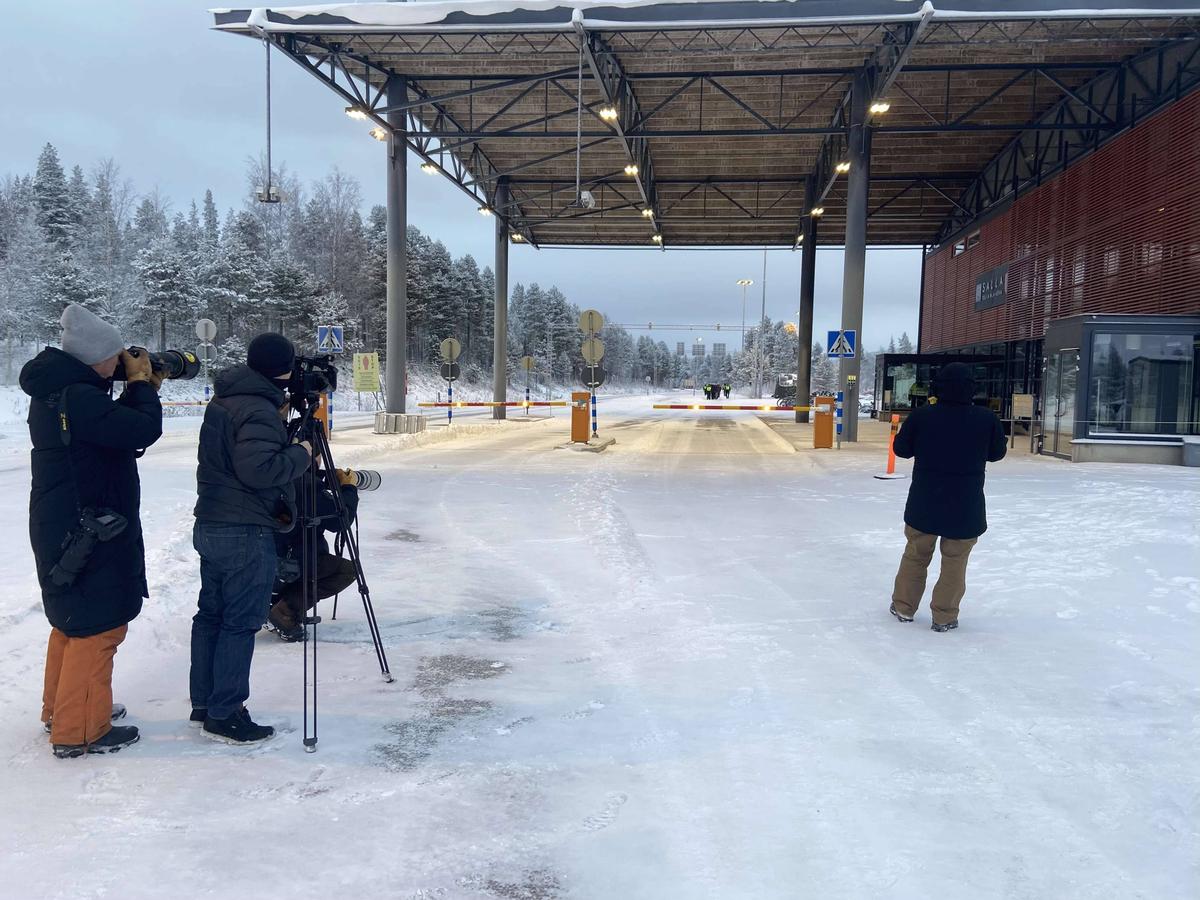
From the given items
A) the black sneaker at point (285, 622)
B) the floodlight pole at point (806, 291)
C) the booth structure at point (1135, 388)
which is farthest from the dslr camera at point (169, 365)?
the floodlight pole at point (806, 291)

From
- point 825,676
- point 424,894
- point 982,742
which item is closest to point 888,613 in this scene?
point 825,676

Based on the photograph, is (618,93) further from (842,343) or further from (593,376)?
(842,343)

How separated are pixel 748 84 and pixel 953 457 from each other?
65.3 feet

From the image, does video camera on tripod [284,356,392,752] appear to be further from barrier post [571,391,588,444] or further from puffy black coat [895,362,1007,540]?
barrier post [571,391,588,444]

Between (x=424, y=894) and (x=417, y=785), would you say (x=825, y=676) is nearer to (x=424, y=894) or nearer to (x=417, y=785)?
(x=417, y=785)

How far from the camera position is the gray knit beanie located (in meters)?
3.48

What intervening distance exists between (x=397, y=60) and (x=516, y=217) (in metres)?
14.1

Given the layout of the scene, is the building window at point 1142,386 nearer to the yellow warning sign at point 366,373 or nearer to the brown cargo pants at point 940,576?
the brown cargo pants at point 940,576

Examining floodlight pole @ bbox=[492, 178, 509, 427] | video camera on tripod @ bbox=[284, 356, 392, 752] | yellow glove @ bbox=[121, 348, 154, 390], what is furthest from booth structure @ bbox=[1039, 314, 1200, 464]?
floodlight pole @ bbox=[492, 178, 509, 427]

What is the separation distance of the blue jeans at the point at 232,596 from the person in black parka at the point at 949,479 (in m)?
4.08

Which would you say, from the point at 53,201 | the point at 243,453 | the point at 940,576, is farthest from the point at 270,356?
the point at 53,201

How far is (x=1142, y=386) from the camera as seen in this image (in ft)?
57.9

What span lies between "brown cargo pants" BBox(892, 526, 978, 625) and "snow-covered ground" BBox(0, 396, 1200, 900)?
0.85ft

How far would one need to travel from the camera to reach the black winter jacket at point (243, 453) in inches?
141
